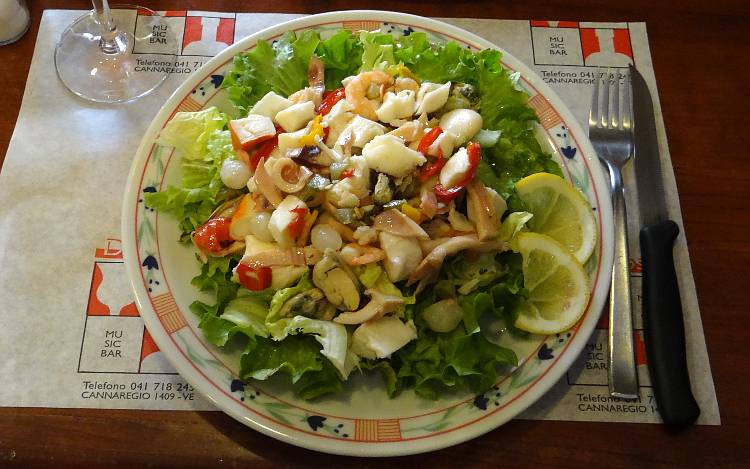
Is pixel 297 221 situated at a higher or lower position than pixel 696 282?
higher

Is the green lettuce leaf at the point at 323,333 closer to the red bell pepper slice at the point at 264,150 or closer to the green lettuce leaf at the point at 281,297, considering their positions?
the green lettuce leaf at the point at 281,297

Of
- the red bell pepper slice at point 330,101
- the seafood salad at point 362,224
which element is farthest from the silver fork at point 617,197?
the red bell pepper slice at point 330,101

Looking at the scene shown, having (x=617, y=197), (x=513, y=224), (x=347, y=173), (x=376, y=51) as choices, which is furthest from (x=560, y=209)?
(x=376, y=51)

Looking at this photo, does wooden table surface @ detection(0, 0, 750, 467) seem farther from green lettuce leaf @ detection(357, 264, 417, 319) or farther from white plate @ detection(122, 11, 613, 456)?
green lettuce leaf @ detection(357, 264, 417, 319)

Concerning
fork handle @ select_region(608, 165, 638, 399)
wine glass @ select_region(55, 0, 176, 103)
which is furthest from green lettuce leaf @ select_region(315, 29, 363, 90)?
fork handle @ select_region(608, 165, 638, 399)

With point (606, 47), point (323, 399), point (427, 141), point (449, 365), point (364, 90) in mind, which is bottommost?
point (323, 399)

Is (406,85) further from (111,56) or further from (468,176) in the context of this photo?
(111,56)

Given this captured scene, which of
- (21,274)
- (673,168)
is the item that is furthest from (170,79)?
(673,168)
